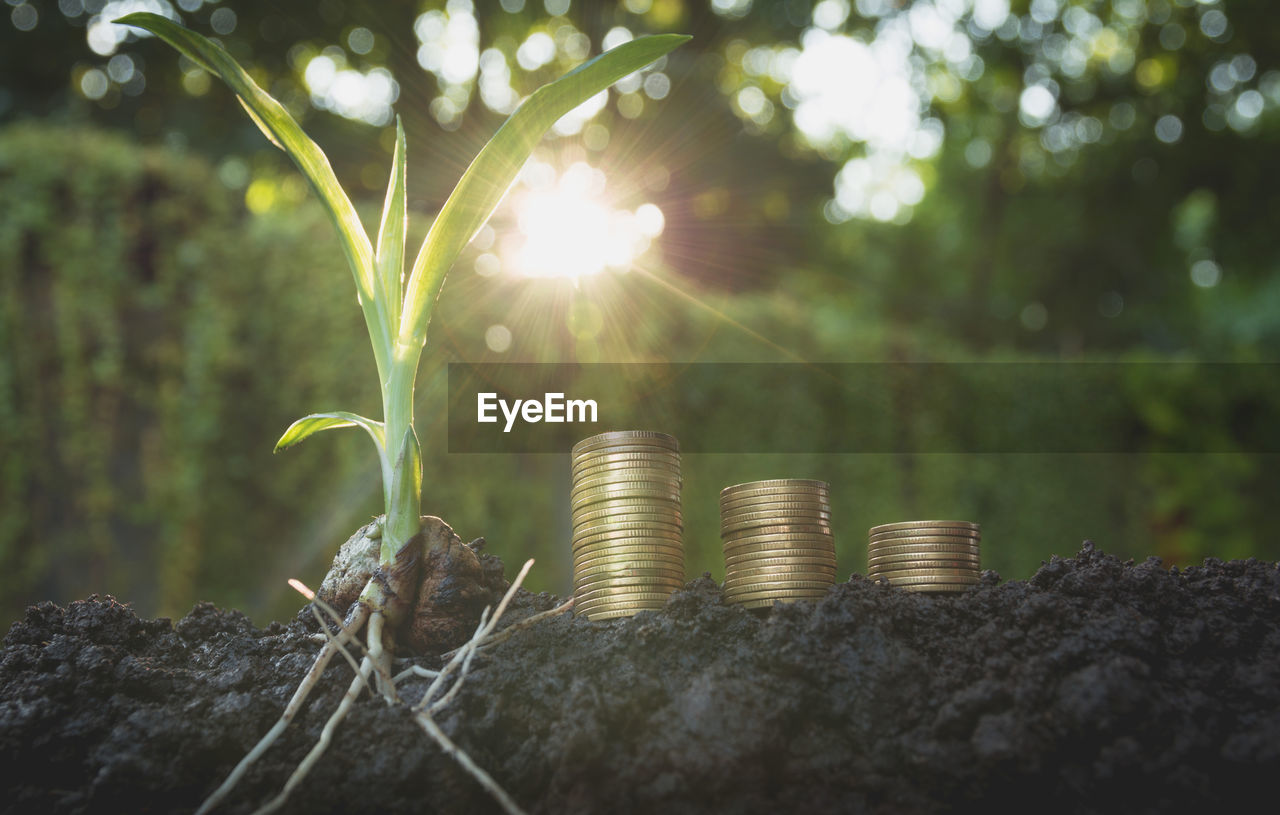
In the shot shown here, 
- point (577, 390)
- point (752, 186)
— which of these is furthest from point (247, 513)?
point (752, 186)

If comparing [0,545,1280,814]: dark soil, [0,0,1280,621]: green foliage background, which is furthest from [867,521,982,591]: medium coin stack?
[0,0,1280,621]: green foliage background

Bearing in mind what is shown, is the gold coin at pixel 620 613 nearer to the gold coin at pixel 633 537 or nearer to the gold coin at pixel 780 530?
the gold coin at pixel 633 537

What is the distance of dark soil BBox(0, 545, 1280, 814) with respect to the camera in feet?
4.43

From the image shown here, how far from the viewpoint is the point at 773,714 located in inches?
56.9

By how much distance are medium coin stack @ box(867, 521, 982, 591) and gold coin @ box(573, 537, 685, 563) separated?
56 centimetres

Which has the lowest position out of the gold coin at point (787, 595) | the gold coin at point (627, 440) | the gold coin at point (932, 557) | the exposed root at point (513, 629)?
the exposed root at point (513, 629)

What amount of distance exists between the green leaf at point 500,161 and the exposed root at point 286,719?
69 cm

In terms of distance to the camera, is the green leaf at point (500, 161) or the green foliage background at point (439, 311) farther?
the green foliage background at point (439, 311)

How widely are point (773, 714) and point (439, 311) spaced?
13.3 ft

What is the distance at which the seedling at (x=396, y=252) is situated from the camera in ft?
5.82

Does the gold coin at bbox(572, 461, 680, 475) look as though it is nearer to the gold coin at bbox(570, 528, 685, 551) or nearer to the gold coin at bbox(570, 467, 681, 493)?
the gold coin at bbox(570, 467, 681, 493)

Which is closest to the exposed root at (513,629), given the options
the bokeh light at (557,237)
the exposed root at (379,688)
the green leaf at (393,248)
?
the exposed root at (379,688)

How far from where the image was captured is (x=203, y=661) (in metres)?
2.01

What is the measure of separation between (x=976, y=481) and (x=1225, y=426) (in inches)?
120
